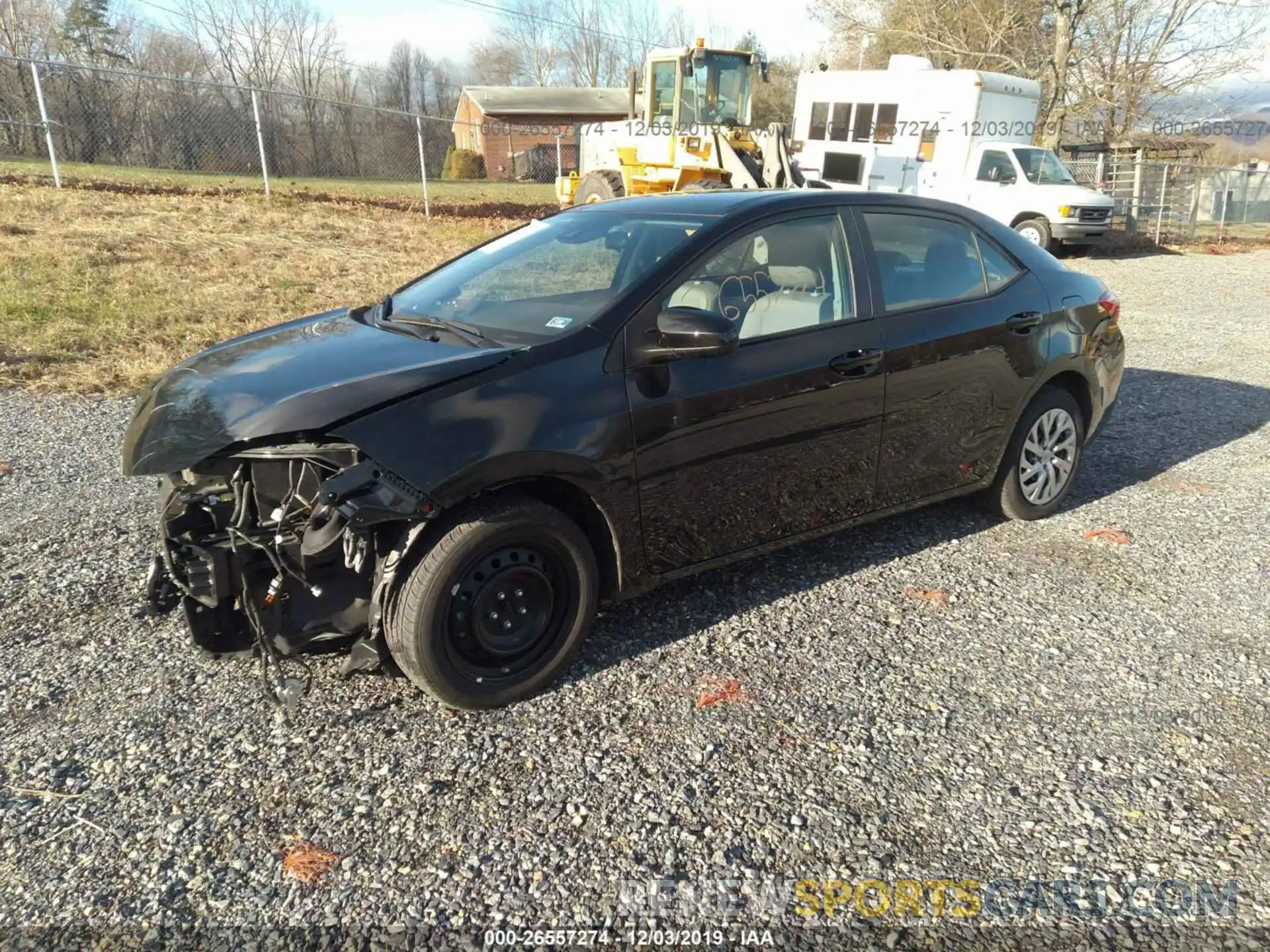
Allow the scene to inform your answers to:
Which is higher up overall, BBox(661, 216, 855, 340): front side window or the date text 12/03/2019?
BBox(661, 216, 855, 340): front side window

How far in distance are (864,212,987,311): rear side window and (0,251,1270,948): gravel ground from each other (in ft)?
4.09

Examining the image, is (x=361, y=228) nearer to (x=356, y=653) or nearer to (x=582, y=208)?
(x=582, y=208)

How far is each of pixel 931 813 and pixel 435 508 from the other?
1742mm

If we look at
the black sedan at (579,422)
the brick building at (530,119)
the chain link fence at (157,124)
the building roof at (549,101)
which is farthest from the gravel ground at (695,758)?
the building roof at (549,101)

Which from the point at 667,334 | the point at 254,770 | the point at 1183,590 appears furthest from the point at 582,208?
the point at 1183,590

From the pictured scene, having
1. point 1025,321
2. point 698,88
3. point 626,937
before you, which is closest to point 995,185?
point 698,88

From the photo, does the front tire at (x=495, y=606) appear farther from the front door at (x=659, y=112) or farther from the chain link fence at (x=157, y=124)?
the chain link fence at (x=157, y=124)

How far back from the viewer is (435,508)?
2795mm

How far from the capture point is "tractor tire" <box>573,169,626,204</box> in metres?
17.7

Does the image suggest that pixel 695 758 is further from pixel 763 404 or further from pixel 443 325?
pixel 443 325

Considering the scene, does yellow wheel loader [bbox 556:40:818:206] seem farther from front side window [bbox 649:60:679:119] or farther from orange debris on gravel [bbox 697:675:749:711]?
orange debris on gravel [bbox 697:675:749:711]

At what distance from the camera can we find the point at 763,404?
354cm

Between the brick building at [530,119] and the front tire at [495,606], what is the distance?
40.1 metres

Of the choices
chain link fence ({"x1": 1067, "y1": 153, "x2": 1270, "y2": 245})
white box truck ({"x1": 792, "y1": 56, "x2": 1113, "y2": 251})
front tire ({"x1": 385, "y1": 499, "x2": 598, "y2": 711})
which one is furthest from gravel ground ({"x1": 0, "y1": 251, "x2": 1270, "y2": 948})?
chain link fence ({"x1": 1067, "y1": 153, "x2": 1270, "y2": 245})
